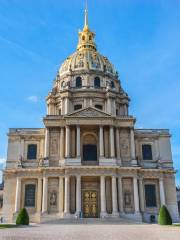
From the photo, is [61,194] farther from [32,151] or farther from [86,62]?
[86,62]

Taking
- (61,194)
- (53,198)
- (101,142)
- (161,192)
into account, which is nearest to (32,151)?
(53,198)

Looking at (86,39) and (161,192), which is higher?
(86,39)

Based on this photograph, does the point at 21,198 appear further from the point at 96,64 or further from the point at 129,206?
the point at 96,64

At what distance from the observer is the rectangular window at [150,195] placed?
41.6m

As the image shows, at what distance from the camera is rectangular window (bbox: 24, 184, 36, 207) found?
40862 millimetres

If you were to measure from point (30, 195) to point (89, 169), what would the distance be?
868cm

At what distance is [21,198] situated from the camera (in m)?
40.9

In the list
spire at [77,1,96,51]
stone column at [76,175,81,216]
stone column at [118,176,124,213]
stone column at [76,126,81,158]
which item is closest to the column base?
stone column at [118,176,124,213]

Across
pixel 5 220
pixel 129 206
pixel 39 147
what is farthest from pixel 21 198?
pixel 129 206

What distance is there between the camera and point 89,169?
129 feet

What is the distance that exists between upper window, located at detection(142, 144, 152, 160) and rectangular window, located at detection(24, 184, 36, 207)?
51.2ft

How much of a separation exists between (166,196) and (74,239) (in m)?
30.9

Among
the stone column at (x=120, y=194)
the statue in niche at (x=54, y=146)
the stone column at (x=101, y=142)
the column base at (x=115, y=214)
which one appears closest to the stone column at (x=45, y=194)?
the statue in niche at (x=54, y=146)

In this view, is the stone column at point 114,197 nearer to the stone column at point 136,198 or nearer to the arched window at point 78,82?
the stone column at point 136,198
